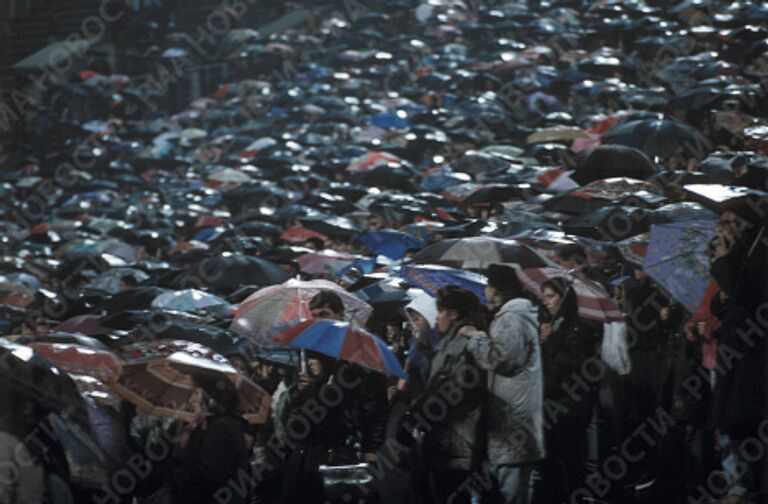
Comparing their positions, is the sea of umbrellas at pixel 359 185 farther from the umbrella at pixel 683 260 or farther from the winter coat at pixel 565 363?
the winter coat at pixel 565 363

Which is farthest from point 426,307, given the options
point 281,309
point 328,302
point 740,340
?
point 740,340

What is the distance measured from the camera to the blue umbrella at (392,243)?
1535 centimetres

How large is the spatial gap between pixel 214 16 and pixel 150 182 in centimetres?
1740

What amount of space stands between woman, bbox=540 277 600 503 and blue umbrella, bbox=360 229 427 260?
238 inches

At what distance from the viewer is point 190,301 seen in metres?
12.6

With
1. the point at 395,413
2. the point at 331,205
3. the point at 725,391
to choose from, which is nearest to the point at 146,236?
the point at 331,205

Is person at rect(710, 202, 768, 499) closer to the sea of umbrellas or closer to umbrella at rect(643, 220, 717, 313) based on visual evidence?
the sea of umbrellas

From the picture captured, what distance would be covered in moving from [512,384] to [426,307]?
179 cm

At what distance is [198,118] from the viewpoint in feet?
122

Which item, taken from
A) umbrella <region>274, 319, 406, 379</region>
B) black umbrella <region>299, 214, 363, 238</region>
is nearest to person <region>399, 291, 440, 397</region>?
umbrella <region>274, 319, 406, 379</region>

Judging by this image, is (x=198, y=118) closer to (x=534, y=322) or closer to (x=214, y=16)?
(x=214, y=16)

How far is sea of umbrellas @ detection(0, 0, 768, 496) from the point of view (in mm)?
9688

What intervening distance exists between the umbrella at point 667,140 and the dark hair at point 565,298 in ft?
28.0

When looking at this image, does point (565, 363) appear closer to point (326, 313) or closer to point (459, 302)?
point (459, 302)
